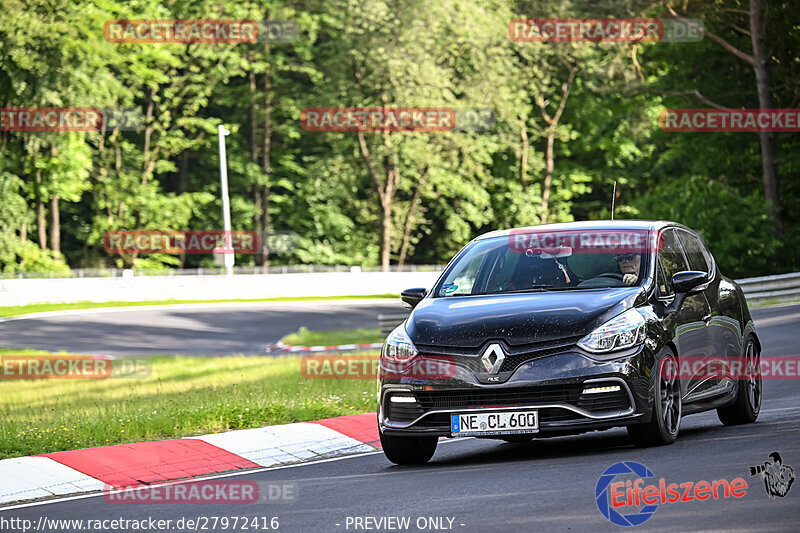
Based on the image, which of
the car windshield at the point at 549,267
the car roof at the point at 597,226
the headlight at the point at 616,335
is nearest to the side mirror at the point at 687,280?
the car windshield at the point at 549,267

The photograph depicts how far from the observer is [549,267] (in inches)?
392

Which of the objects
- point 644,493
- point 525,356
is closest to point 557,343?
point 525,356

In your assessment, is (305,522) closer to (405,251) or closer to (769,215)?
(769,215)

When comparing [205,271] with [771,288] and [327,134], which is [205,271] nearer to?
[327,134]

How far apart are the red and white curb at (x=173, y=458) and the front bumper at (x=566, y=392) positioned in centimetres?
232

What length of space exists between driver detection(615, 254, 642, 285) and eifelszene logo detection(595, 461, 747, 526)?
2139 mm

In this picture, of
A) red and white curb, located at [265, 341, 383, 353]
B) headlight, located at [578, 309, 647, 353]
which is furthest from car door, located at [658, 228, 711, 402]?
red and white curb, located at [265, 341, 383, 353]

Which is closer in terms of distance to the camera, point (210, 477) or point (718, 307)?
point (210, 477)

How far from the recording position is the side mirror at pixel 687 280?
988cm

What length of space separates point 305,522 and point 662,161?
53725 mm

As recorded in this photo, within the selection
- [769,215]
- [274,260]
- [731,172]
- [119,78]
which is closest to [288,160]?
[274,260]

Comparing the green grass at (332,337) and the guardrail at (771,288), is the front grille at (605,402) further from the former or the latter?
the guardrail at (771,288)

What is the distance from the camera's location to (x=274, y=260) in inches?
2569

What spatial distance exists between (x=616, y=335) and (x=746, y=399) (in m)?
2.72
